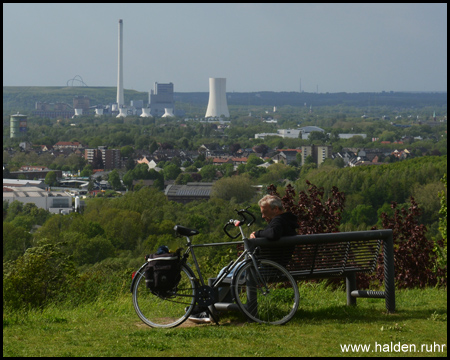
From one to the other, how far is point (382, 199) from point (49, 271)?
4709 cm

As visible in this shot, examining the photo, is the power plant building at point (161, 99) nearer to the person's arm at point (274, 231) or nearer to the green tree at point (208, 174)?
the green tree at point (208, 174)

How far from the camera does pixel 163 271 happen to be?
4.19 meters

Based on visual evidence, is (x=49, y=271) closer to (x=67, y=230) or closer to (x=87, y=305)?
(x=87, y=305)

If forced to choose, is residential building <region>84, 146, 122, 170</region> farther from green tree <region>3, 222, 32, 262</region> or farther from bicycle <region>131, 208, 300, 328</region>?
bicycle <region>131, 208, 300, 328</region>

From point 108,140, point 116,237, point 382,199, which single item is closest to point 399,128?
point 108,140

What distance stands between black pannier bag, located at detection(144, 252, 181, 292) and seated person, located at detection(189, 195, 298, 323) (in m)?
0.22

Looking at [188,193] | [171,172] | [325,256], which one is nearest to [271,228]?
[325,256]

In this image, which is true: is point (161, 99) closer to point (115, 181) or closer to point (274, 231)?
point (115, 181)

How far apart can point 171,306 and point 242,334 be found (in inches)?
35.9

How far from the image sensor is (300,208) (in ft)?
25.2

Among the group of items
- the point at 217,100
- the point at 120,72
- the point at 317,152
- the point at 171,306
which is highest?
the point at 120,72

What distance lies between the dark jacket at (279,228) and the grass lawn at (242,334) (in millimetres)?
453

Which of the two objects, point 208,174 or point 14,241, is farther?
point 208,174

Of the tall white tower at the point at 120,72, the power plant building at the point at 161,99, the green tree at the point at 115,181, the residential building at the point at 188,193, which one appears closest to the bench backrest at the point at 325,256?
the residential building at the point at 188,193
